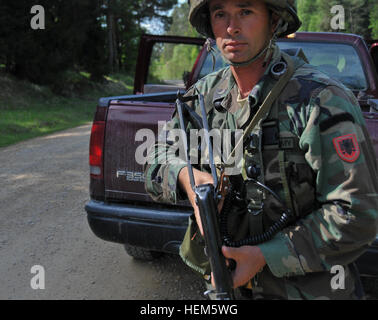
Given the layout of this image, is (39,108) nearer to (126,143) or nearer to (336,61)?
(336,61)

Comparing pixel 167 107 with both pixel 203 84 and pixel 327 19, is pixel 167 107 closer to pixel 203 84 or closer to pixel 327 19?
pixel 203 84

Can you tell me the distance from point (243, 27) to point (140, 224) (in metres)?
1.66

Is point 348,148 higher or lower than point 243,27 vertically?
lower

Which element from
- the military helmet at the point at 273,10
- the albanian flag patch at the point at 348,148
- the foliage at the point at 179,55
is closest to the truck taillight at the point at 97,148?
the military helmet at the point at 273,10

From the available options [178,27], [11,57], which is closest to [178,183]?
[11,57]

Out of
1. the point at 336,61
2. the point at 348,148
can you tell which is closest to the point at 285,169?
the point at 348,148

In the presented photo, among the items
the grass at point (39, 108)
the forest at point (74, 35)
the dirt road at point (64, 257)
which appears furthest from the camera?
the forest at point (74, 35)

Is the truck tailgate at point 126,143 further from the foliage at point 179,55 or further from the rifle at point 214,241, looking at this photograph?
the foliage at point 179,55

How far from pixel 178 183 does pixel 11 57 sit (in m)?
16.6

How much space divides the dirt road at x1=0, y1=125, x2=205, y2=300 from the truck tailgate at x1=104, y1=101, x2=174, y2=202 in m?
0.71

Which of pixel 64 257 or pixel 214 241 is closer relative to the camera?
pixel 214 241

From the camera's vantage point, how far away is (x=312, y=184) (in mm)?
1189

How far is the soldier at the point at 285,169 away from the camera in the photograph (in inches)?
43.4

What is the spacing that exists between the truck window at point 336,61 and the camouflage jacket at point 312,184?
2.63 m
